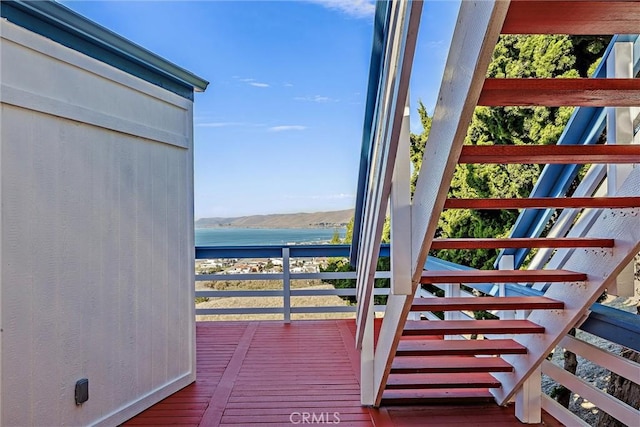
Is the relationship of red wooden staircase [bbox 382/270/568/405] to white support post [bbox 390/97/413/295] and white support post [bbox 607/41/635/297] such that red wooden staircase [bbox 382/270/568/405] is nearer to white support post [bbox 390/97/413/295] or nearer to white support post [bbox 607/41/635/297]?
white support post [bbox 390/97/413/295]

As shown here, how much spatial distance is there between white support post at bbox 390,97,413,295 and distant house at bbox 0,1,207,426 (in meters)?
1.56

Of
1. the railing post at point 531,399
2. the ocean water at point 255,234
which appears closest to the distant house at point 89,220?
the railing post at point 531,399

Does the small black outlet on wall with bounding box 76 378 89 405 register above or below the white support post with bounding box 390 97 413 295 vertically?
below

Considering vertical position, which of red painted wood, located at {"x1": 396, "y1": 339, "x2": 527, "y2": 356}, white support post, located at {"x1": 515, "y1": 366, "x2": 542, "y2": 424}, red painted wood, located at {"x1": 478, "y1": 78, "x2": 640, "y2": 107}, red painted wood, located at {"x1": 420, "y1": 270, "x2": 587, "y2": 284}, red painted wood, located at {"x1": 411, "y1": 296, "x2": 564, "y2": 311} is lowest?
white support post, located at {"x1": 515, "y1": 366, "x2": 542, "y2": 424}

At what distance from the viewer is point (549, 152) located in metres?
1.23

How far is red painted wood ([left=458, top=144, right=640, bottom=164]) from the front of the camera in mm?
1207

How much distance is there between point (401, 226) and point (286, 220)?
17.7 m

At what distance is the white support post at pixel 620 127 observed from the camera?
67.1 inches

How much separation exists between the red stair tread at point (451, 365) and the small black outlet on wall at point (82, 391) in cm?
156

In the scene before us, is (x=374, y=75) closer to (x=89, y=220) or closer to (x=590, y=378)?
(x=89, y=220)

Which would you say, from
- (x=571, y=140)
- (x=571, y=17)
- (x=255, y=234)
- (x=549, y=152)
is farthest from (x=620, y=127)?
(x=255, y=234)

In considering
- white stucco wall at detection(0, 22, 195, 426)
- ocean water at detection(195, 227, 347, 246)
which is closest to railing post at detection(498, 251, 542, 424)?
white stucco wall at detection(0, 22, 195, 426)

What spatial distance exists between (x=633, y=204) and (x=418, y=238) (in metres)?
0.70

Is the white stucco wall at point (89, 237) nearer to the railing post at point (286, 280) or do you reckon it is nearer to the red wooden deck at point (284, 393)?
the red wooden deck at point (284, 393)
